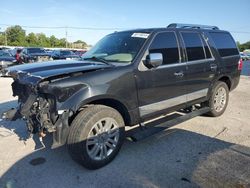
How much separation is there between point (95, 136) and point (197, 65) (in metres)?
2.62

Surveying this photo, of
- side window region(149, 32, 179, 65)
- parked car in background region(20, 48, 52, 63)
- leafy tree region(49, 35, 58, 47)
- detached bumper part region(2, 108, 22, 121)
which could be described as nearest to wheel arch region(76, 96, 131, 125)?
side window region(149, 32, 179, 65)

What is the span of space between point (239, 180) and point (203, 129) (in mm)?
2017

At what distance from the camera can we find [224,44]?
20.0 ft


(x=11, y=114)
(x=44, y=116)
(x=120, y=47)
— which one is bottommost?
(x=11, y=114)

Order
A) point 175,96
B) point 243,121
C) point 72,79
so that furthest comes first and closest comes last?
point 243,121 < point 175,96 < point 72,79

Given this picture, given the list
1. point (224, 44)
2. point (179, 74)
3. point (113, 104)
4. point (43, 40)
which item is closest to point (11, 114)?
point (113, 104)

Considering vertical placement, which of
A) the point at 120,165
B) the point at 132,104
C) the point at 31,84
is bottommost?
the point at 120,165

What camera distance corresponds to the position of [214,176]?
11.3 feet

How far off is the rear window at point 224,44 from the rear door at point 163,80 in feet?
5.13

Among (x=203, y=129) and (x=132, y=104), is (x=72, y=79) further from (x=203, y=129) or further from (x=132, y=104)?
(x=203, y=129)

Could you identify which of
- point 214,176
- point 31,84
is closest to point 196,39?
point 214,176

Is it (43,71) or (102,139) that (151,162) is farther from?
(43,71)

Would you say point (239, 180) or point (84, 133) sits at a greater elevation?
point (84, 133)

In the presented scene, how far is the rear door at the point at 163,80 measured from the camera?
413cm
